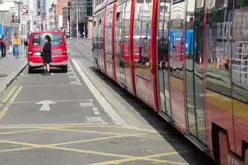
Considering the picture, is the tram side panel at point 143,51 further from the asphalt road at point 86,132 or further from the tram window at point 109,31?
the tram window at point 109,31

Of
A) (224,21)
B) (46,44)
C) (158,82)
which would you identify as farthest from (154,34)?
(46,44)

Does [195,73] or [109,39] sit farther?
[109,39]

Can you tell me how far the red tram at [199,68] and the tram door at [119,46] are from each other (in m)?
2.43

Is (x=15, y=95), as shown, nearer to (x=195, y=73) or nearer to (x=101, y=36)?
(x=101, y=36)

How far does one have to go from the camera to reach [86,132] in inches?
377

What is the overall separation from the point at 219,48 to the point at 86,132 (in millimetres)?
4768

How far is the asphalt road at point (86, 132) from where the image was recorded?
7.53m

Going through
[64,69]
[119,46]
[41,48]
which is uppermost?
[119,46]

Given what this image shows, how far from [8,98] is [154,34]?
286 inches

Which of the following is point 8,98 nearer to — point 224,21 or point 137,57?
point 137,57

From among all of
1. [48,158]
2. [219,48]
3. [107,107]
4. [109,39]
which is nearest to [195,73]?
[219,48]

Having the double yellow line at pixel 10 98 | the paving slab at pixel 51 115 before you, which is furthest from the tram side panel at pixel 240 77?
the double yellow line at pixel 10 98

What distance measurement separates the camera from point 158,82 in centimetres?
912

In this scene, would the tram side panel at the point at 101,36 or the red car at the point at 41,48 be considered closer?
the tram side panel at the point at 101,36
